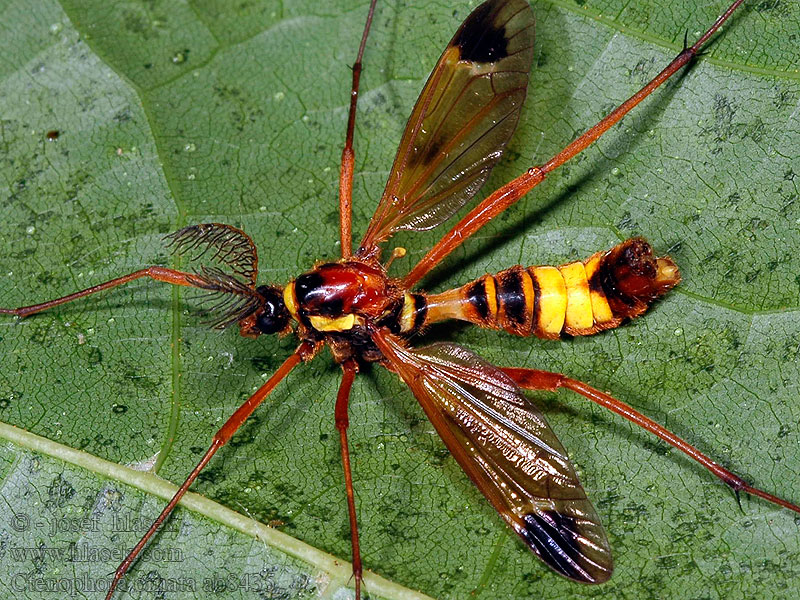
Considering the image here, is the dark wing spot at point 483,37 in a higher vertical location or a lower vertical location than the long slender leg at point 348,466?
higher

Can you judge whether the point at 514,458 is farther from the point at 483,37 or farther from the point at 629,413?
the point at 483,37

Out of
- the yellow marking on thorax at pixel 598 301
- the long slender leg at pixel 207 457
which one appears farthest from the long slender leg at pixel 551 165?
the long slender leg at pixel 207 457

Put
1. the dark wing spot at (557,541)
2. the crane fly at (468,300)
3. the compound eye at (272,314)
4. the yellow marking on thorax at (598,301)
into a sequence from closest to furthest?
1. the dark wing spot at (557,541)
2. the crane fly at (468,300)
3. the yellow marking on thorax at (598,301)
4. the compound eye at (272,314)

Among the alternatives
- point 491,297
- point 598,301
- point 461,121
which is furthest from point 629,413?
point 461,121

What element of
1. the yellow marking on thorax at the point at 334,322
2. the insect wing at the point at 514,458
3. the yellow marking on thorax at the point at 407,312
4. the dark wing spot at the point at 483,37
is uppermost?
the dark wing spot at the point at 483,37

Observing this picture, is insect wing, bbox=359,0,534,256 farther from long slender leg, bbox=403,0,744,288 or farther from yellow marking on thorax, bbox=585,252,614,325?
yellow marking on thorax, bbox=585,252,614,325

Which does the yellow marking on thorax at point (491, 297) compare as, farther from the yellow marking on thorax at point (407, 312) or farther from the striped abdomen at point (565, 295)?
the yellow marking on thorax at point (407, 312)

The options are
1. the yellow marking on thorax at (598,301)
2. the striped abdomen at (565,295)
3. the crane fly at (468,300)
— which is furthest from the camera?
the yellow marking on thorax at (598,301)
